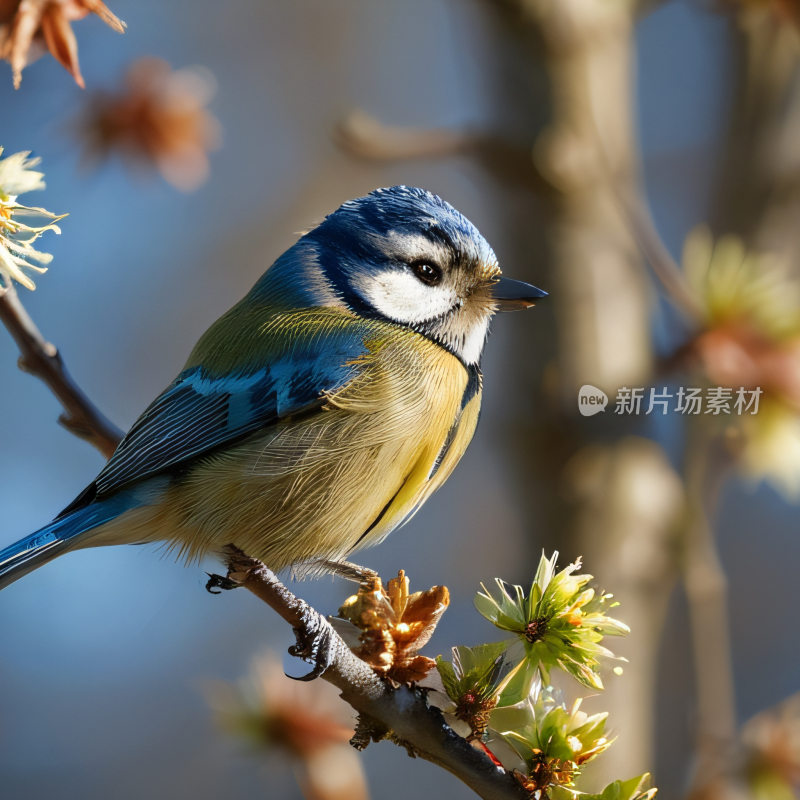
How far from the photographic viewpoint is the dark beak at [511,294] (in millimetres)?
683

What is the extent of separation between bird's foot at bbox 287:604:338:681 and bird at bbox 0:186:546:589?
0.14m

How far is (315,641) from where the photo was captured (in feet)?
1.79

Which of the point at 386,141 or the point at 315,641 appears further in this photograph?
the point at 386,141

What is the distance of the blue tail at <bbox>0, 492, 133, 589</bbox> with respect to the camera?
25.6 inches

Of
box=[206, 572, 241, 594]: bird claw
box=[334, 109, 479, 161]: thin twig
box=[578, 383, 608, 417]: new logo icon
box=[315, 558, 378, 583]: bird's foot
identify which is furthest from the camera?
box=[578, 383, 608, 417]: new logo icon

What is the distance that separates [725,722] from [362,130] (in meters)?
0.97

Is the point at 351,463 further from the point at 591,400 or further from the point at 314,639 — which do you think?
the point at 591,400

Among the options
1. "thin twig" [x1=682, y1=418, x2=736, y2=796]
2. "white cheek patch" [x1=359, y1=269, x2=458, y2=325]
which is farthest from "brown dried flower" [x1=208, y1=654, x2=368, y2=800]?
"thin twig" [x1=682, y1=418, x2=736, y2=796]

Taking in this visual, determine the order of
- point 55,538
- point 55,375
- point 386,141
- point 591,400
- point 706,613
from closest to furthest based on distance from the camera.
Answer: point 55,375 → point 55,538 → point 386,141 → point 591,400 → point 706,613

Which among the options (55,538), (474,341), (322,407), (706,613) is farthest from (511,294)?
(706,613)

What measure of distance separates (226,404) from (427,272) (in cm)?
20

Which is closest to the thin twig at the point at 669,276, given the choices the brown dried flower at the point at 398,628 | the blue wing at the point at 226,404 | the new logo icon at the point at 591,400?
the new logo icon at the point at 591,400

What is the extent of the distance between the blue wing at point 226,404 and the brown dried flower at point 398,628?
0.22 meters

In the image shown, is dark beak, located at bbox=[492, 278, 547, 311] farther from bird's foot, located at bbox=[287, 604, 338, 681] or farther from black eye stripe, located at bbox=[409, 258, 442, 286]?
bird's foot, located at bbox=[287, 604, 338, 681]
